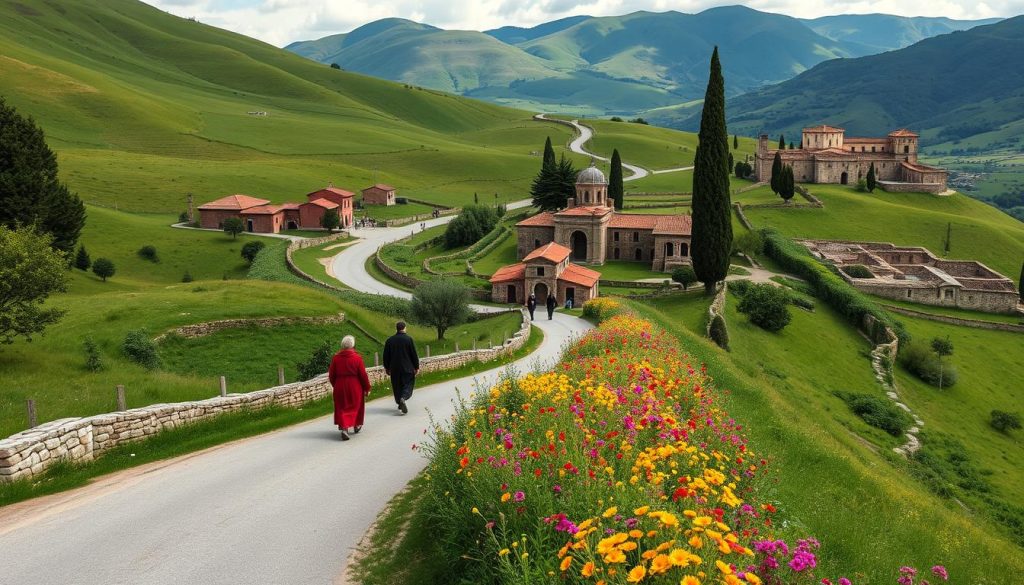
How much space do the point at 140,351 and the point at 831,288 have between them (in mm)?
54625

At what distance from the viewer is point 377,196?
111 metres

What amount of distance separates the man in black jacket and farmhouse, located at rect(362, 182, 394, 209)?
95707 mm

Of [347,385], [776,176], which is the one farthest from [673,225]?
[347,385]

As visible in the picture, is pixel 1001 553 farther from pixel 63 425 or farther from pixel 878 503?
pixel 63 425

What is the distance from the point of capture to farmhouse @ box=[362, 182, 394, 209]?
111062 millimetres

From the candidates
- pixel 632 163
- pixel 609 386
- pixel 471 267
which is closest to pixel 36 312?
pixel 609 386

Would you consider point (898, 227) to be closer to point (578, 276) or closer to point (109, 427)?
point (578, 276)

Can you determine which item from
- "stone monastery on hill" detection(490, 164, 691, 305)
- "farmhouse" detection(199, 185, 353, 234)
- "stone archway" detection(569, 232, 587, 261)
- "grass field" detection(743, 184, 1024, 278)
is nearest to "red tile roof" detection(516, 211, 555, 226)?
"stone monastery on hill" detection(490, 164, 691, 305)

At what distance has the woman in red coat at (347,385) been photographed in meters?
15.2

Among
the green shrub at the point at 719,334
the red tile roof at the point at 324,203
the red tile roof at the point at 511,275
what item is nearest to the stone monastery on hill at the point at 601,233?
the red tile roof at the point at 511,275

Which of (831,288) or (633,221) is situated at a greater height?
(633,221)

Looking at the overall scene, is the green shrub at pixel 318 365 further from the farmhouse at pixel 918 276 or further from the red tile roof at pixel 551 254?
the farmhouse at pixel 918 276

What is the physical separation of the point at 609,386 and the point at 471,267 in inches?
2335

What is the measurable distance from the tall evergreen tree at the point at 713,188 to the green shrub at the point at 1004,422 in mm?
19482
